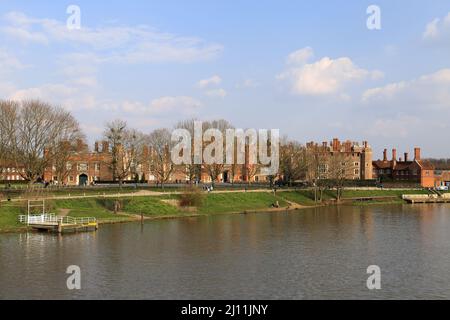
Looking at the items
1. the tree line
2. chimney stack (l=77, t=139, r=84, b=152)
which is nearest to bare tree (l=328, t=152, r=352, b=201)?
the tree line

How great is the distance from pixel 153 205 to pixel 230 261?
35.6 metres

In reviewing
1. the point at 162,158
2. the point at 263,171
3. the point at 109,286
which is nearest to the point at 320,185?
the point at 263,171

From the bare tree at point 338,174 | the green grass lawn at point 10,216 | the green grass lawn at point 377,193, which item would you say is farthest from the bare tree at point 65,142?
the green grass lawn at point 377,193

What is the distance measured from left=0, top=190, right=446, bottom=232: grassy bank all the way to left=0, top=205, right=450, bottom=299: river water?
590 cm

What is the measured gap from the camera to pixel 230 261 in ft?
131

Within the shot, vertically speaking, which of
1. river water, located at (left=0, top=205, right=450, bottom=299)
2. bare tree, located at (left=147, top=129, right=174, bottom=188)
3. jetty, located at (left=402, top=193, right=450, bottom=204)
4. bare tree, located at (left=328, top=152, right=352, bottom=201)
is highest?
bare tree, located at (left=147, top=129, right=174, bottom=188)

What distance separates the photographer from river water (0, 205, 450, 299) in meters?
31.2

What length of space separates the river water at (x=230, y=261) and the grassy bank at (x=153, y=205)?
5.90 meters

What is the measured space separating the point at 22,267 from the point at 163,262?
974 centimetres

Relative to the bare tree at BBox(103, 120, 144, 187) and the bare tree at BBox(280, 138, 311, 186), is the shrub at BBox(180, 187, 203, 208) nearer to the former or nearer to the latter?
the bare tree at BBox(103, 120, 144, 187)

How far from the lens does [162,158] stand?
347 ft

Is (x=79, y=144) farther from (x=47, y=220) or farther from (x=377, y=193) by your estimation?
(x=377, y=193)
